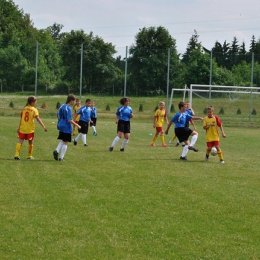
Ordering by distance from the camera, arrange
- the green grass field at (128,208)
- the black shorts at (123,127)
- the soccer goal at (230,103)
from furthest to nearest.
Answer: the soccer goal at (230,103)
the black shorts at (123,127)
the green grass field at (128,208)

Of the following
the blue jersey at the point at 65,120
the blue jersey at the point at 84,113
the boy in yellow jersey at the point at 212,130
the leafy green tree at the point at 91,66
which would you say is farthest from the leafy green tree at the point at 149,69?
the blue jersey at the point at 65,120

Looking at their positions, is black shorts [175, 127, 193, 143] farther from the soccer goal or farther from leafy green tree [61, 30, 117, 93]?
leafy green tree [61, 30, 117, 93]

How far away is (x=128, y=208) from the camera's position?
8727 millimetres

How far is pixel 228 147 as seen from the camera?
21.5 m

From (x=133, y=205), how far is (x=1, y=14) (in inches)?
2996

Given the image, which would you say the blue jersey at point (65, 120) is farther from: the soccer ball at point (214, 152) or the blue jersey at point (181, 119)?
the soccer ball at point (214, 152)

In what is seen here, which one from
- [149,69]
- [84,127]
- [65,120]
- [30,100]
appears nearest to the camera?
[30,100]

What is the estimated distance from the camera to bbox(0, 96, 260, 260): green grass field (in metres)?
6.61

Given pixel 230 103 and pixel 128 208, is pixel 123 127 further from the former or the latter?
pixel 230 103

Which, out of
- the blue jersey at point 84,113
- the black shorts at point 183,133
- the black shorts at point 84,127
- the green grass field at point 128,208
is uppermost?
the blue jersey at point 84,113

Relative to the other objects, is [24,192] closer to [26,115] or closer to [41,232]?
[41,232]

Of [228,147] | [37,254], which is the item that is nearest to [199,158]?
[228,147]

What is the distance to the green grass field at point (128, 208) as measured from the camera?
6613 millimetres

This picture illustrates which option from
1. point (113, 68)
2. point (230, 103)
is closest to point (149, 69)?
point (113, 68)
